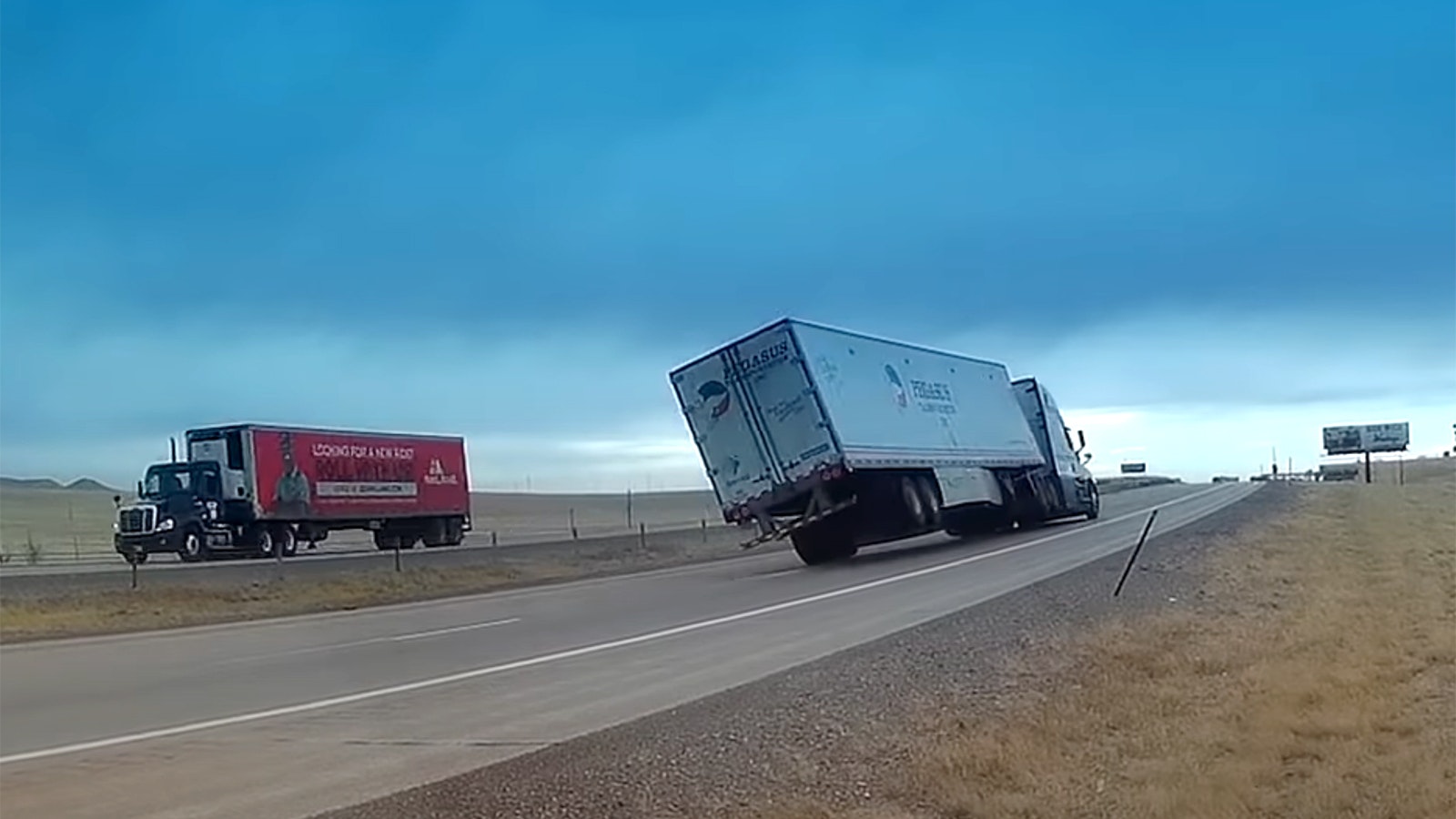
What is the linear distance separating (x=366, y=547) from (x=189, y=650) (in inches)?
1489

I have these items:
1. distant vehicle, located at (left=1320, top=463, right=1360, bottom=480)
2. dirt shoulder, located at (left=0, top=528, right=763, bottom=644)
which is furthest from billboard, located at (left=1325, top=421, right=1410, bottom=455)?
dirt shoulder, located at (left=0, top=528, right=763, bottom=644)

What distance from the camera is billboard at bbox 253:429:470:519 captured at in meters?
43.7

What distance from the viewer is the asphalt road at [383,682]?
9031mm

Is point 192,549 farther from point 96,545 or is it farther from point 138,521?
point 96,545

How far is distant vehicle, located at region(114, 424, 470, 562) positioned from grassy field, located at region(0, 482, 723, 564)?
257 inches

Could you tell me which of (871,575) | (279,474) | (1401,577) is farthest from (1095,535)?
(279,474)

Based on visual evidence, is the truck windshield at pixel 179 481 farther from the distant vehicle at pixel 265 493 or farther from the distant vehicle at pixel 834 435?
the distant vehicle at pixel 834 435

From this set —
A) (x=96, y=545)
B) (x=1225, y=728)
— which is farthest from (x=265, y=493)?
(x=1225, y=728)

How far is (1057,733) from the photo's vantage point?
9.11m

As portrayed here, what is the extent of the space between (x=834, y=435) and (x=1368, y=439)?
13403 centimetres

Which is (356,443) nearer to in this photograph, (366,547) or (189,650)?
(366,547)

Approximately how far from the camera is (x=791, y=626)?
17484mm

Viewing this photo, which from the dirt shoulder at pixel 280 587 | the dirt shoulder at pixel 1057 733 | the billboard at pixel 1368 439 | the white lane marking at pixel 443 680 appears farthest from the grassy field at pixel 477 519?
the billboard at pixel 1368 439

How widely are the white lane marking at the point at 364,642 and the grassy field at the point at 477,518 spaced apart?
2705 centimetres
